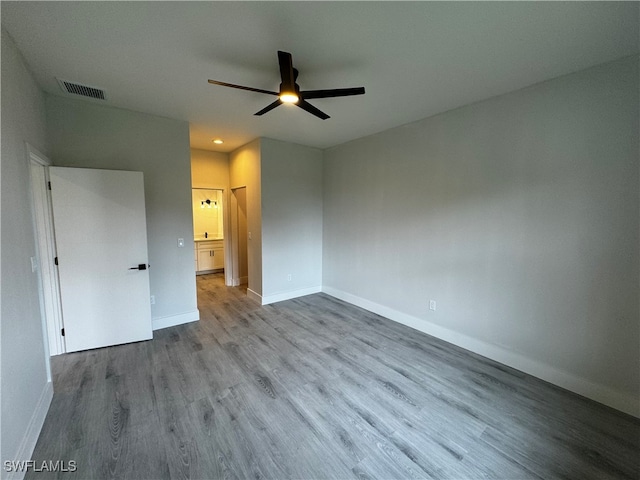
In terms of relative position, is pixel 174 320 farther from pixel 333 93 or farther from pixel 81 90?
pixel 333 93

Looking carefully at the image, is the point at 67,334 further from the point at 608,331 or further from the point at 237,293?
the point at 608,331

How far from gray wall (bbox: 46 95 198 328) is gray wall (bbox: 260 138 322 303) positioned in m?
1.21

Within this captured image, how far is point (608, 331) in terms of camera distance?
6.93ft

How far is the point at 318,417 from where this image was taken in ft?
6.52

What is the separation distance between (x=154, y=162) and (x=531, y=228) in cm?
439

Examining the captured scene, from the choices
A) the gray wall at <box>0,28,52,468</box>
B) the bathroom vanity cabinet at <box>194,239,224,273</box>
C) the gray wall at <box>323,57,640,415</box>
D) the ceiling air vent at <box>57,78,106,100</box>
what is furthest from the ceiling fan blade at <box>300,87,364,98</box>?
the bathroom vanity cabinet at <box>194,239,224,273</box>

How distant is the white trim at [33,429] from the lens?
1.50 m

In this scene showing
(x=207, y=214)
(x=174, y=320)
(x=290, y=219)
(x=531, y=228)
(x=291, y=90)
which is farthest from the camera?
(x=207, y=214)

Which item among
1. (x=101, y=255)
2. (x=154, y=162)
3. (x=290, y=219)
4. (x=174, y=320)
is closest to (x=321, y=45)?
(x=154, y=162)

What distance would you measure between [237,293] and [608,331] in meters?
5.05

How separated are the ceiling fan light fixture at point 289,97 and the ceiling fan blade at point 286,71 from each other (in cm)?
3

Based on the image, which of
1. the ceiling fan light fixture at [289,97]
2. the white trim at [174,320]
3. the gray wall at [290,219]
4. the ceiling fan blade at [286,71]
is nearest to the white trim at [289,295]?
the gray wall at [290,219]

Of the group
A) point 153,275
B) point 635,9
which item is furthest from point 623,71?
point 153,275

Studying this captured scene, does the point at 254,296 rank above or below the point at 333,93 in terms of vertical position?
below
